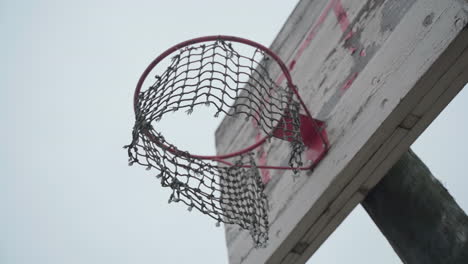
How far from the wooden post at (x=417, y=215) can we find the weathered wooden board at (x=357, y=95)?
0.18m

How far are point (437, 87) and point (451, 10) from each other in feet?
0.84

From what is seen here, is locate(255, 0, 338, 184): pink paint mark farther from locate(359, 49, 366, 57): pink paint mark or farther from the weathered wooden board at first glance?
locate(359, 49, 366, 57): pink paint mark

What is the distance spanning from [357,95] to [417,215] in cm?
59

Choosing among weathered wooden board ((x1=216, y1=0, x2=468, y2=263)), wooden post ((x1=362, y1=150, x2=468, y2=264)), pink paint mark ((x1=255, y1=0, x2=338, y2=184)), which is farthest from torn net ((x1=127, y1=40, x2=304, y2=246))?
wooden post ((x1=362, y1=150, x2=468, y2=264))

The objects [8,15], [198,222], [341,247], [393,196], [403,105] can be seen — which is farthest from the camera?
[8,15]

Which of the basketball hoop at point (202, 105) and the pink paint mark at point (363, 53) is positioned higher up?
the pink paint mark at point (363, 53)

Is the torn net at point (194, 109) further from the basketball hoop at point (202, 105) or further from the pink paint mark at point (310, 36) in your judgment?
the pink paint mark at point (310, 36)

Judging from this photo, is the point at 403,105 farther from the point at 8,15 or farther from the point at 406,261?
the point at 8,15

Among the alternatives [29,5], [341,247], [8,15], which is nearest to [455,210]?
[341,247]

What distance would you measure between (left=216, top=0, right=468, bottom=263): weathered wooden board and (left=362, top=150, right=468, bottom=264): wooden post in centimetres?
18

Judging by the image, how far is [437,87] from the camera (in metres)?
1.61

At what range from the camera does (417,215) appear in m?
2.00

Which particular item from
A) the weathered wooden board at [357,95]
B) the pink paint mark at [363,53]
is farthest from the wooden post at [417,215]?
the pink paint mark at [363,53]

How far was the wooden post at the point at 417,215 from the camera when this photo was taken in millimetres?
1880
